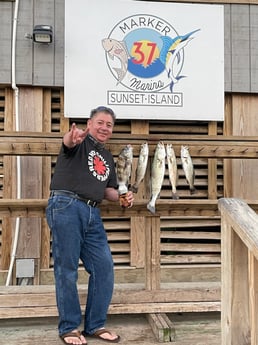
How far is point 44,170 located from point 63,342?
1.88 meters

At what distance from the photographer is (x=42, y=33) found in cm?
395

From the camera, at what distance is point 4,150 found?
3076 mm

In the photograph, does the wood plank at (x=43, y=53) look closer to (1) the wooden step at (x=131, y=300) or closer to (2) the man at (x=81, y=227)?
(2) the man at (x=81, y=227)

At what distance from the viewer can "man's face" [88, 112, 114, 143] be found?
289 cm

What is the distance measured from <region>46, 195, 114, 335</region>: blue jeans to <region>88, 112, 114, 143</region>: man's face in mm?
514

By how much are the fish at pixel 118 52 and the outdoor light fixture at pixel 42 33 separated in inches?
22.1

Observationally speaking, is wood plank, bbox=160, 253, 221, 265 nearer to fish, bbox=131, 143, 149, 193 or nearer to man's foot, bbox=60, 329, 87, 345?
fish, bbox=131, 143, 149, 193

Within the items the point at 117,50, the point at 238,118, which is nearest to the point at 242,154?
the point at 238,118

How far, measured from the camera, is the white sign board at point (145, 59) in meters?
4.10

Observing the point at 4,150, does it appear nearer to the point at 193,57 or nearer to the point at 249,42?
the point at 193,57

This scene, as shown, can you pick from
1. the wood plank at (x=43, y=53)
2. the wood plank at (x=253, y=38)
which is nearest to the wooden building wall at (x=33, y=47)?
the wood plank at (x=43, y=53)

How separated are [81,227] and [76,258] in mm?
218

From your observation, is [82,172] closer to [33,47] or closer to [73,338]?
[73,338]

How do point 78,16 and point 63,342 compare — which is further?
point 78,16
